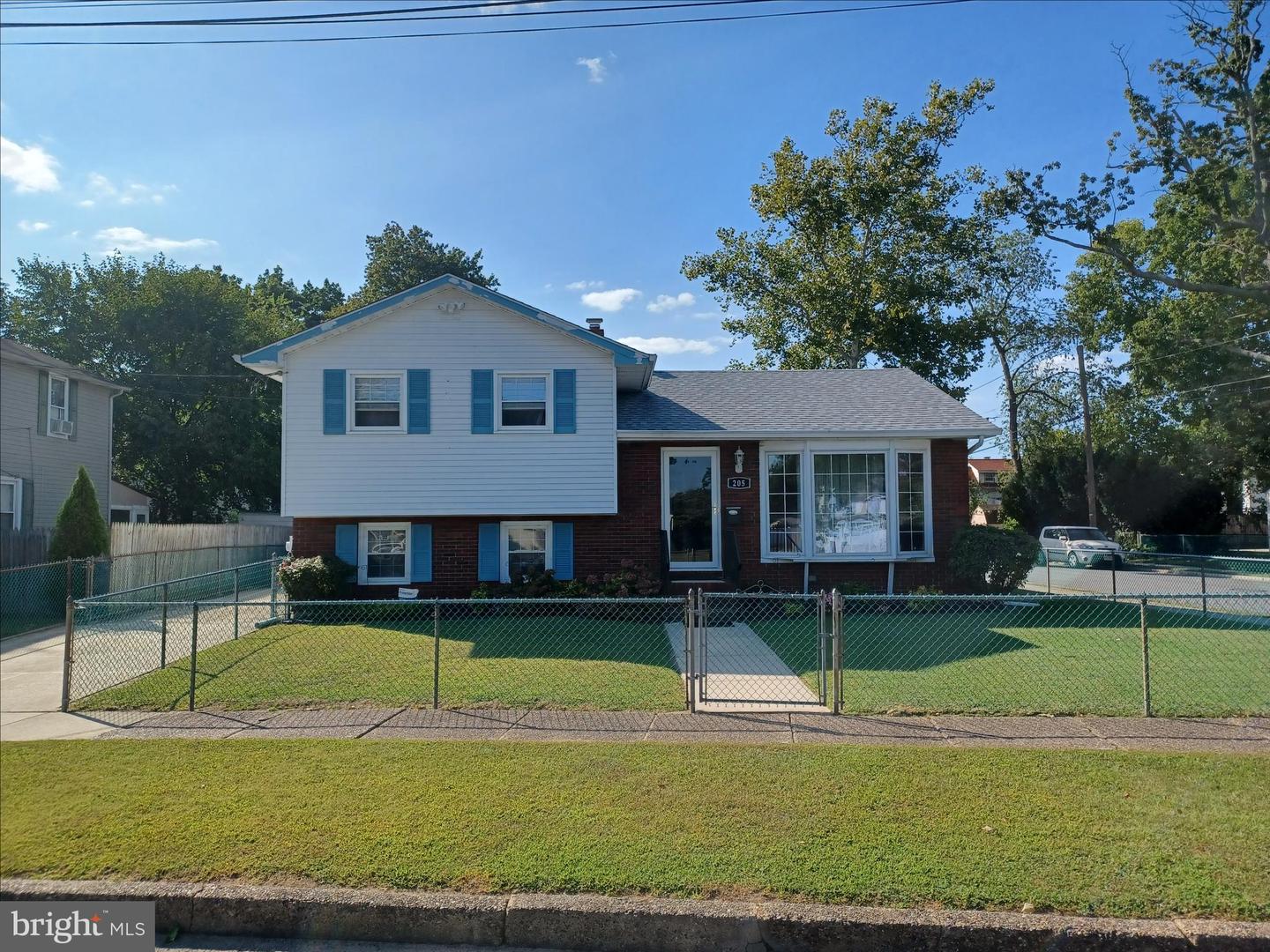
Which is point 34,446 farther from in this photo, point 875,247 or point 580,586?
point 875,247

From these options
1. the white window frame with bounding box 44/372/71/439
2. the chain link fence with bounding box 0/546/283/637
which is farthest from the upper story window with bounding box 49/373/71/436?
the chain link fence with bounding box 0/546/283/637

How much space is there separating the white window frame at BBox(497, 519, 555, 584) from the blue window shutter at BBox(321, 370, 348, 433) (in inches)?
128

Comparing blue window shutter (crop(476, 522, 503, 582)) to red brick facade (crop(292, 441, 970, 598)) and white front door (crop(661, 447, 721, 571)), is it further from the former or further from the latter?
white front door (crop(661, 447, 721, 571))

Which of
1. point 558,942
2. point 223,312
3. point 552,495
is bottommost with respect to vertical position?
point 558,942

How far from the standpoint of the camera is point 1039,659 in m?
9.75

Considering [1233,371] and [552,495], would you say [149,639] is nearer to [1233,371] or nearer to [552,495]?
[552,495]

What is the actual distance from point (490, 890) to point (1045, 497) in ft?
132

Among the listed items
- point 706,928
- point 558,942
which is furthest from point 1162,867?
point 558,942

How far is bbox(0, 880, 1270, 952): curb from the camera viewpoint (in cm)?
392

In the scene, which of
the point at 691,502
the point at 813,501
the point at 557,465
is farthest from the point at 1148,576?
the point at 557,465

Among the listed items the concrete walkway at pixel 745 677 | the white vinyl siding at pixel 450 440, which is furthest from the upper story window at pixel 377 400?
the concrete walkway at pixel 745 677

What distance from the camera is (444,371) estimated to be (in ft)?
46.3

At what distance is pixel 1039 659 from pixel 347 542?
433 inches

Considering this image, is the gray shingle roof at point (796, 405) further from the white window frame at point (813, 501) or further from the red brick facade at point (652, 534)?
the red brick facade at point (652, 534)
